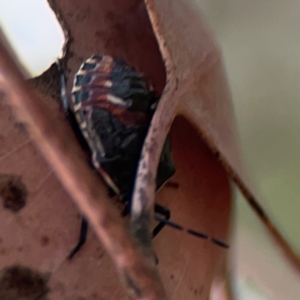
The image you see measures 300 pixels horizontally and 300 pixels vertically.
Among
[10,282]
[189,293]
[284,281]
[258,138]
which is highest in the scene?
[10,282]

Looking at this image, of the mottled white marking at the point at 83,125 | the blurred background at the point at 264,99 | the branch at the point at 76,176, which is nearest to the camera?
the branch at the point at 76,176

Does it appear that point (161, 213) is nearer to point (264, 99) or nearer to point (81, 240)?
point (81, 240)

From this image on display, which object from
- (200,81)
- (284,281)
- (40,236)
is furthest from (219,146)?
(284,281)

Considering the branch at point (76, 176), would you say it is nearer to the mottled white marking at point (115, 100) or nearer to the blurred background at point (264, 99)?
the mottled white marking at point (115, 100)

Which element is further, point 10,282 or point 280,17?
point 280,17

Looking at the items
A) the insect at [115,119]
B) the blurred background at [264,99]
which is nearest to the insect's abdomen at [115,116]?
the insect at [115,119]

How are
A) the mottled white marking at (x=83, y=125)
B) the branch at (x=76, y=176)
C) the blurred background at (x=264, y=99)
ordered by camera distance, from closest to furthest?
1. the branch at (x=76, y=176)
2. the mottled white marking at (x=83, y=125)
3. the blurred background at (x=264, y=99)

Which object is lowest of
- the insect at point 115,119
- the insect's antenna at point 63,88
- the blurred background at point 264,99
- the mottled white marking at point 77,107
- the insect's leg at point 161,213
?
the blurred background at point 264,99

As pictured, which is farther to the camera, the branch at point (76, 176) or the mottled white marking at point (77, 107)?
the mottled white marking at point (77, 107)

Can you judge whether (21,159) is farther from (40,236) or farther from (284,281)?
(284,281)
